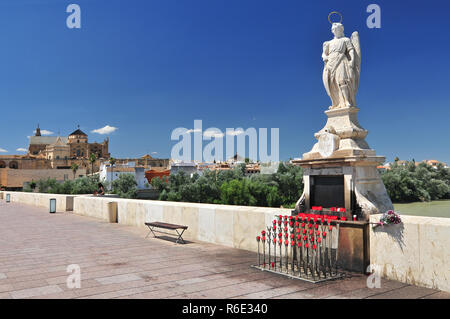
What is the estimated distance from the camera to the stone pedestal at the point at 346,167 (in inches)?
229

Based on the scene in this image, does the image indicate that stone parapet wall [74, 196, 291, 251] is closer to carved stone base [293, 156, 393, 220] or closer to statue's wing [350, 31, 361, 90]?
carved stone base [293, 156, 393, 220]

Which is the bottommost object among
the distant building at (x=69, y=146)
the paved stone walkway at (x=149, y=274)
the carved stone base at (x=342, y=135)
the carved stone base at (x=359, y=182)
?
the paved stone walkway at (x=149, y=274)

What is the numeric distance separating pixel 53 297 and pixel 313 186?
4.37 m

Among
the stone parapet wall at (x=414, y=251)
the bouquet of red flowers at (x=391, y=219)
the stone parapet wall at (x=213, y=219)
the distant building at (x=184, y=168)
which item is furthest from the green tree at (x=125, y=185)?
the bouquet of red flowers at (x=391, y=219)

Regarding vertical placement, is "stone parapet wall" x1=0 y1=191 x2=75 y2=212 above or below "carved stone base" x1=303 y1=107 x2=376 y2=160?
below

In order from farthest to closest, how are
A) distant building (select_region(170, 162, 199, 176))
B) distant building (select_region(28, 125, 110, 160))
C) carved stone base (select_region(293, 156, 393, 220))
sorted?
distant building (select_region(28, 125, 110, 160)) → distant building (select_region(170, 162, 199, 176)) → carved stone base (select_region(293, 156, 393, 220))

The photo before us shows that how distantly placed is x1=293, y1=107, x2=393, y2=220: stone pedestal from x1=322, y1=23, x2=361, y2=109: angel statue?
23 centimetres

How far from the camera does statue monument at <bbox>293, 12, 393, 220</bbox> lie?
588cm

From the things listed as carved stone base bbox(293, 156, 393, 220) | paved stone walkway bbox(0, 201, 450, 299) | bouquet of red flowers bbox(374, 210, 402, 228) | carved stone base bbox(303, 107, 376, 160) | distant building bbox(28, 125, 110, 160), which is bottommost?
paved stone walkway bbox(0, 201, 450, 299)

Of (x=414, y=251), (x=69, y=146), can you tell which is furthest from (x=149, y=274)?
(x=69, y=146)

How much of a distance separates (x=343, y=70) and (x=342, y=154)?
159cm

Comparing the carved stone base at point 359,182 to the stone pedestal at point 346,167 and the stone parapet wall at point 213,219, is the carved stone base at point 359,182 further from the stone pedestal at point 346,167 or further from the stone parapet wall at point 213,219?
the stone parapet wall at point 213,219

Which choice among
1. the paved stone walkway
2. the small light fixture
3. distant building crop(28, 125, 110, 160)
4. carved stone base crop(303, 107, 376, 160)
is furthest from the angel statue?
distant building crop(28, 125, 110, 160)
